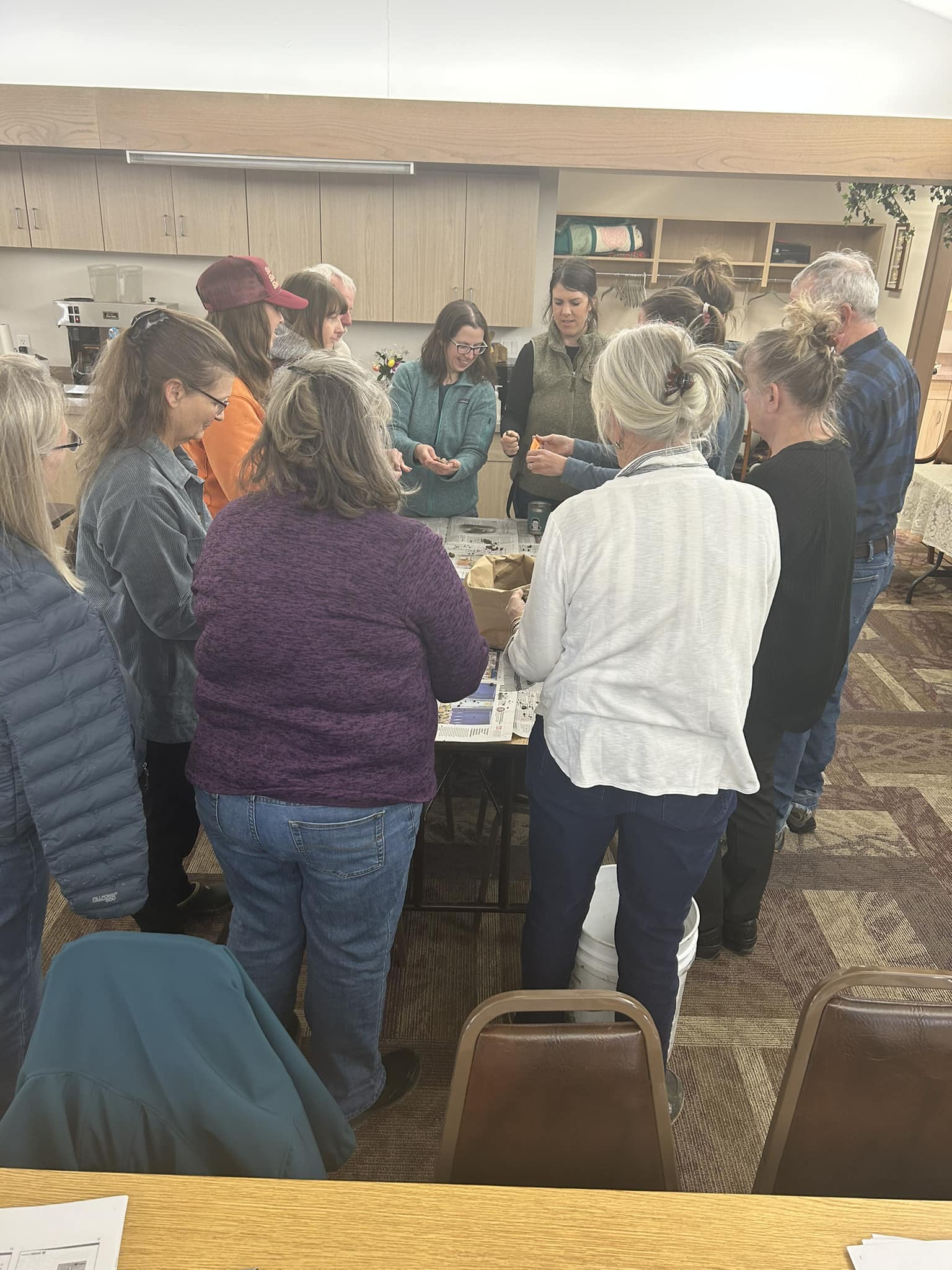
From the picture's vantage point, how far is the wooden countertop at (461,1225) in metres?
0.94

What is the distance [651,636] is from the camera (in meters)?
1.45

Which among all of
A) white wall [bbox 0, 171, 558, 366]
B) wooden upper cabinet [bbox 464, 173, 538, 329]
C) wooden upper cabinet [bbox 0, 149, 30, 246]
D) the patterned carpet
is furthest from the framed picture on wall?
wooden upper cabinet [bbox 0, 149, 30, 246]

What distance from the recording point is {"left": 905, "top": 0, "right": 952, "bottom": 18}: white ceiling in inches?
195

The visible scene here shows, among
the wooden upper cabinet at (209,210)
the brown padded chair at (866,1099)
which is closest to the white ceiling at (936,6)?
the wooden upper cabinet at (209,210)

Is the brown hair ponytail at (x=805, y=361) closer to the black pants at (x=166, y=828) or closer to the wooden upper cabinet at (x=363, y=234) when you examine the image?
the black pants at (x=166, y=828)

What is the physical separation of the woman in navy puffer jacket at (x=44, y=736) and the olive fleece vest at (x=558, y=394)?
199 centimetres

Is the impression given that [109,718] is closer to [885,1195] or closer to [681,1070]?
[885,1195]

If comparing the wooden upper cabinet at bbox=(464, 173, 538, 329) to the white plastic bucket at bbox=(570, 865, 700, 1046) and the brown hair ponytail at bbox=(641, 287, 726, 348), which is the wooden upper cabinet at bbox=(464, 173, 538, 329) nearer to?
the brown hair ponytail at bbox=(641, 287, 726, 348)

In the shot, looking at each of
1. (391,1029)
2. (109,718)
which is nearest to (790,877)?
(391,1029)

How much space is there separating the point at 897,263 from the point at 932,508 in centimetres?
317

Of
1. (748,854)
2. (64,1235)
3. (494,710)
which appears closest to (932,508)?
(748,854)

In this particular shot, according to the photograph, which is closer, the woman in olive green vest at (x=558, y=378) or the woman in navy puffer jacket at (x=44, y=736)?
the woman in navy puffer jacket at (x=44, y=736)

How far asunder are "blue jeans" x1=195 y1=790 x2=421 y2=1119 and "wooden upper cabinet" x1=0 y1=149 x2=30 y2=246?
519 centimetres

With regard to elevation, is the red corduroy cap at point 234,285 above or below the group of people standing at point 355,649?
above
